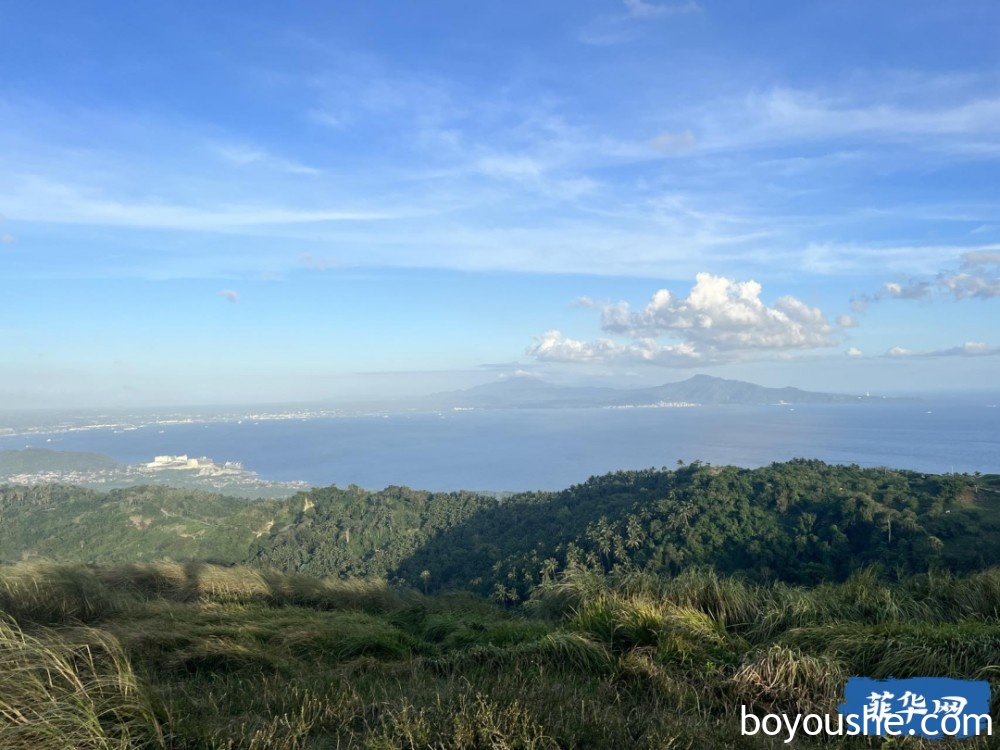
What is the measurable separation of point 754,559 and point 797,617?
83.2 ft

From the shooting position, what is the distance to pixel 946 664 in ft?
11.6

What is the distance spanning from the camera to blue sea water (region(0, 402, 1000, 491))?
10488 cm

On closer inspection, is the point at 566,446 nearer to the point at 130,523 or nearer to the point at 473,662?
the point at 130,523

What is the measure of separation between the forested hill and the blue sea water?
46700 mm

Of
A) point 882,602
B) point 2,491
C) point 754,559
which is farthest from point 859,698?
point 2,491

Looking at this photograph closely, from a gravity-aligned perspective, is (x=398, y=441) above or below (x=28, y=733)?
below

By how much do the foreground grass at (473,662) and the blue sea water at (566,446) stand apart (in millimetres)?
82345

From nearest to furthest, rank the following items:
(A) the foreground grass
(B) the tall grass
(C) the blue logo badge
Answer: (B) the tall grass
(A) the foreground grass
(C) the blue logo badge

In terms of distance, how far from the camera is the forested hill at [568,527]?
26.4 metres

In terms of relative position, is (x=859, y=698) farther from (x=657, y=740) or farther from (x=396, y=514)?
(x=396, y=514)

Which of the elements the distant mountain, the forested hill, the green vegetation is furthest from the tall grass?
the distant mountain

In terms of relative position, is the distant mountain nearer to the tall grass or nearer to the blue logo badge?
the tall grass

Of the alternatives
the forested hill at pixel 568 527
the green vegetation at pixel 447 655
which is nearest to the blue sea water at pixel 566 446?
the forested hill at pixel 568 527

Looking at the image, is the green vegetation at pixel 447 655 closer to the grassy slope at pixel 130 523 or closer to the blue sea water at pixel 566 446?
the grassy slope at pixel 130 523
